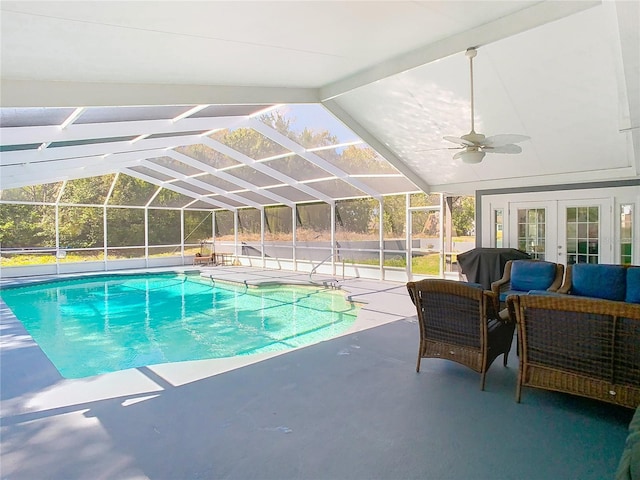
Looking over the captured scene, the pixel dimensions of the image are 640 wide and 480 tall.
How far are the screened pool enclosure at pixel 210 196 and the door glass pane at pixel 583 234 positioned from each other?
2.97m

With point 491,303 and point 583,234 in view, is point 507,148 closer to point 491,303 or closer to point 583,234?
point 491,303

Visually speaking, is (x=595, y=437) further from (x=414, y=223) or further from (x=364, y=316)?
(x=414, y=223)

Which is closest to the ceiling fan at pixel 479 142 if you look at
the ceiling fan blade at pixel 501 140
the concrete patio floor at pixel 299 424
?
the ceiling fan blade at pixel 501 140

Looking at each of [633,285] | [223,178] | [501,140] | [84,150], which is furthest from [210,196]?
[633,285]

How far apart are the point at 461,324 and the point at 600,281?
7.68ft

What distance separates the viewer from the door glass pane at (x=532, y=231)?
7301mm

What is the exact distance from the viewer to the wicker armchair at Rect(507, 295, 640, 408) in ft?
8.62

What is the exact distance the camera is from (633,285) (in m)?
4.27

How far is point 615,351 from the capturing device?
2.68m

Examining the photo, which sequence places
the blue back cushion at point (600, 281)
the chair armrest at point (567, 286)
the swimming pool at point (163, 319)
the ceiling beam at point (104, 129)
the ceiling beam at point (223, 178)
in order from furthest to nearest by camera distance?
1. the ceiling beam at point (223, 178)
2. the swimming pool at point (163, 319)
3. the ceiling beam at point (104, 129)
4. the chair armrest at point (567, 286)
5. the blue back cushion at point (600, 281)

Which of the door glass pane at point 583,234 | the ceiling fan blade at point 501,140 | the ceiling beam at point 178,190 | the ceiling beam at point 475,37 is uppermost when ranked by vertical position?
the ceiling beam at point 475,37

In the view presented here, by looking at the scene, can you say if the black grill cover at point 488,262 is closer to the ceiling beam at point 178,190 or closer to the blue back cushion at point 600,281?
the blue back cushion at point 600,281

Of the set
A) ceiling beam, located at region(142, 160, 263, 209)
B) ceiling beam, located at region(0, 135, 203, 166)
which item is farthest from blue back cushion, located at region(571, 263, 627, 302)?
ceiling beam, located at region(142, 160, 263, 209)

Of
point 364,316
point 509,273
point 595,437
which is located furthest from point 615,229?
point 595,437
